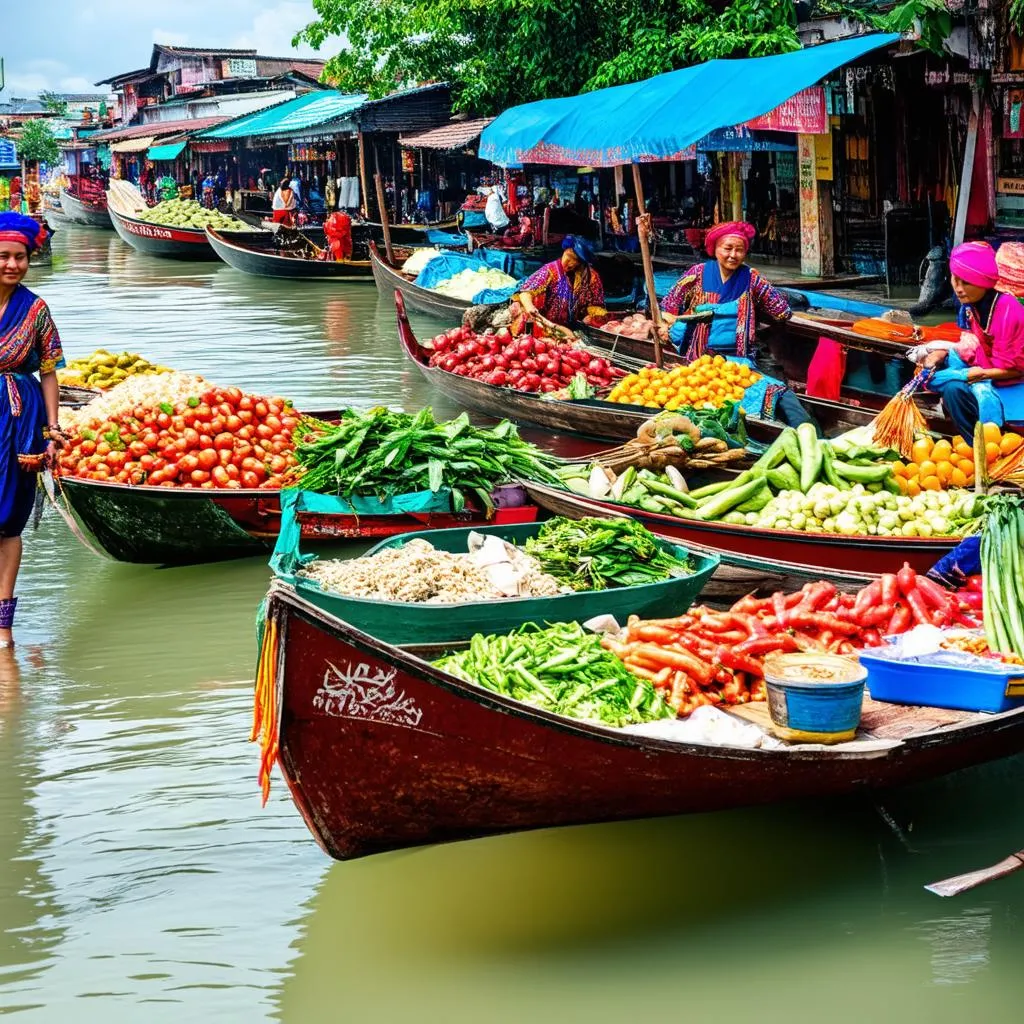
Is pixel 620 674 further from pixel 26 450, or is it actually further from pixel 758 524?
pixel 26 450

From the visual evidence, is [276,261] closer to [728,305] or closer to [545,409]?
[545,409]

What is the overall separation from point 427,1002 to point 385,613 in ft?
5.39

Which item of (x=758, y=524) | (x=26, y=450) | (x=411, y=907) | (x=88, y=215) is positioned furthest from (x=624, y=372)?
(x=88, y=215)

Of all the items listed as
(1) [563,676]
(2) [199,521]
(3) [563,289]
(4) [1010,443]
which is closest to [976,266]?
(4) [1010,443]

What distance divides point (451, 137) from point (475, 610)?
18026 mm

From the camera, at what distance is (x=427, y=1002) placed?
3.75 metres

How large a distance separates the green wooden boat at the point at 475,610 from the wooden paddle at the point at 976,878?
5.34 ft

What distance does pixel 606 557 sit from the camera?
5.50 metres

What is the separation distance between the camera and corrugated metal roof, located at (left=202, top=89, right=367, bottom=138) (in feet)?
91.2

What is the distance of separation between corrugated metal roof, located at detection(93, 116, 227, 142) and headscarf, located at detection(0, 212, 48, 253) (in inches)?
1379

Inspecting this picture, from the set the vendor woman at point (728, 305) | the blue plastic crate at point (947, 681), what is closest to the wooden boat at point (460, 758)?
the blue plastic crate at point (947, 681)

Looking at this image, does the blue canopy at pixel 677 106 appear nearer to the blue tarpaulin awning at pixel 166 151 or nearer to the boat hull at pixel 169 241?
the boat hull at pixel 169 241

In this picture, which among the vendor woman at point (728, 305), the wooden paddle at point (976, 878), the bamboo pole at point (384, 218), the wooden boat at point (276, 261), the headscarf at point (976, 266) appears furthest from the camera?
the wooden boat at point (276, 261)

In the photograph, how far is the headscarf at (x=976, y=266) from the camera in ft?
21.3
